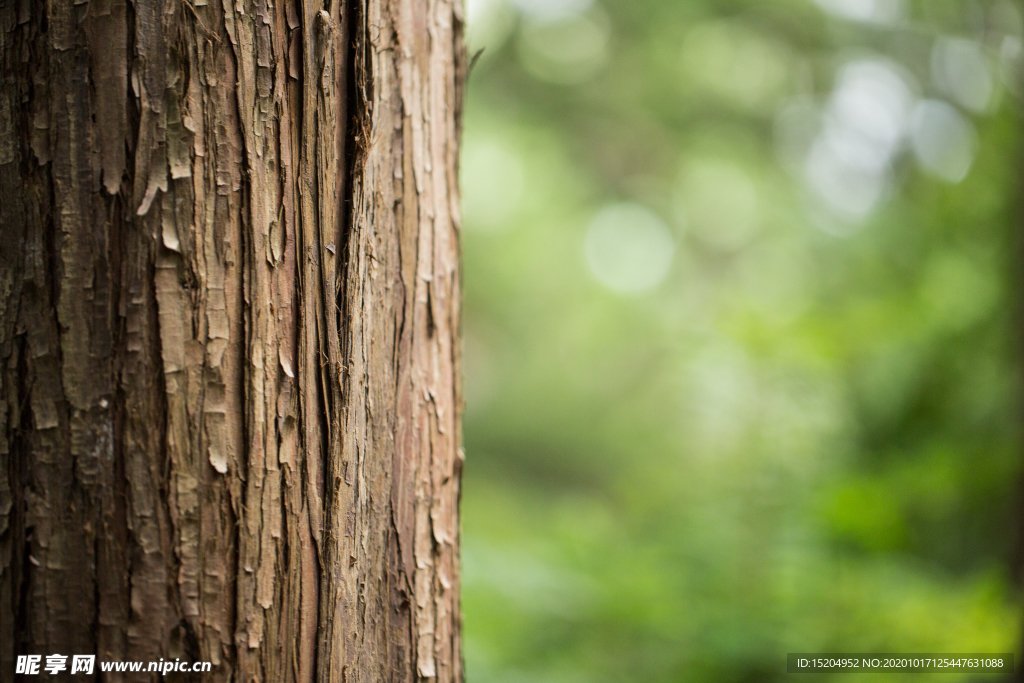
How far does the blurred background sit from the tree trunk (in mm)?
655

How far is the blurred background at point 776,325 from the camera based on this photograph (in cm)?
311

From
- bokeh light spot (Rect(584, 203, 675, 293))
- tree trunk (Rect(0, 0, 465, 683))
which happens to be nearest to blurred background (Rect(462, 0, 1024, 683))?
bokeh light spot (Rect(584, 203, 675, 293))

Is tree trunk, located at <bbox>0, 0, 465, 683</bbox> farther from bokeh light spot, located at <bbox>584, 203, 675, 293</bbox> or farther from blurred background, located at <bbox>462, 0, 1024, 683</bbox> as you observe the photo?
bokeh light spot, located at <bbox>584, 203, 675, 293</bbox>

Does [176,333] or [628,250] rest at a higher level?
[628,250]

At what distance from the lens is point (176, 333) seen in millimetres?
834

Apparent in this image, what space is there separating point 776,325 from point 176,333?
11.3 ft

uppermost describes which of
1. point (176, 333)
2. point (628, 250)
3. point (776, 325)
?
point (628, 250)

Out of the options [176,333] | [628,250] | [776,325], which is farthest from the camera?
[628,250]

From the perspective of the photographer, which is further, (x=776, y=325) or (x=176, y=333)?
(x=776, y=325)

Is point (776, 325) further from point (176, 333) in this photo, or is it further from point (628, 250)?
point (628, 250)

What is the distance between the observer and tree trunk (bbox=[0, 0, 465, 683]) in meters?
0.82

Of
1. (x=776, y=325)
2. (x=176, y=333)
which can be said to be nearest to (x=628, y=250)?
(x=776, y=325)

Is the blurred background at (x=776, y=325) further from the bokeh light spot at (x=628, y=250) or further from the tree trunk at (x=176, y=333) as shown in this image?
the tree trunk at (x=176, y=333)

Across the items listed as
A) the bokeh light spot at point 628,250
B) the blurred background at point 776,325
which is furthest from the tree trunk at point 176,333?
the bokeh light spot at point 628,250
